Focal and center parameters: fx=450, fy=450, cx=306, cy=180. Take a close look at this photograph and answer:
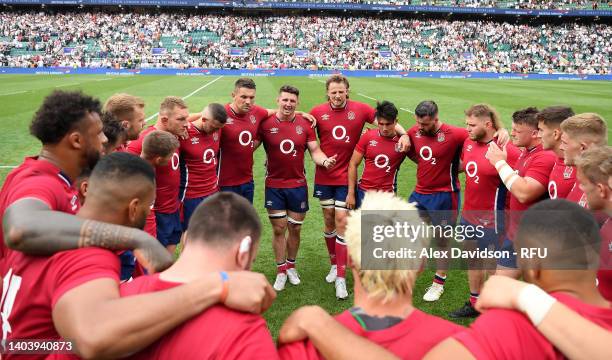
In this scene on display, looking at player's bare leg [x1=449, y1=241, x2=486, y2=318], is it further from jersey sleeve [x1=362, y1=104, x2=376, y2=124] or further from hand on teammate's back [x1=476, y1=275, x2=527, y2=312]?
hand on teammate's back [x1=476, y1=275, x2=527, y2=312]

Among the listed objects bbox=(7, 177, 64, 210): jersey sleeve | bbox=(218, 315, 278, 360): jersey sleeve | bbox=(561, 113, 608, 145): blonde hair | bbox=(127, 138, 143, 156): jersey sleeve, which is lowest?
bbox=(127, 138, 143, 156): jersey sleeve

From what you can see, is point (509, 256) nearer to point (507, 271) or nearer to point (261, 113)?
point (507, 271)

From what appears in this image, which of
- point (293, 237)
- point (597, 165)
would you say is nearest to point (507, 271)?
point (597, 165)

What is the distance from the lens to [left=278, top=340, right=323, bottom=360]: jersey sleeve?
1851 mm

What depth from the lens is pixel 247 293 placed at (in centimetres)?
183

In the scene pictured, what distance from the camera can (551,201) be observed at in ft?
6.93

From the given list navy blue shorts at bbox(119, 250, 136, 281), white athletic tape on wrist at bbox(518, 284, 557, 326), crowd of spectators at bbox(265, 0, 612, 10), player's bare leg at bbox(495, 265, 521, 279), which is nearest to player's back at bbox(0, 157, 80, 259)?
navy blue shorts at bbox(119, 250, 136, 281)

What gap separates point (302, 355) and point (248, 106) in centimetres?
450

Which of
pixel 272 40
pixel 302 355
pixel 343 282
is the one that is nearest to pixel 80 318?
pixel 302 355

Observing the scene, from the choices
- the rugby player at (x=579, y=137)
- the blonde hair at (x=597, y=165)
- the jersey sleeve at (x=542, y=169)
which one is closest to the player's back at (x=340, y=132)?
the jersey sleeve at (x=542, y=169)

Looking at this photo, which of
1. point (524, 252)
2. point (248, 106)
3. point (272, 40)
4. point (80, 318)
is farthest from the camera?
point (272, 40)

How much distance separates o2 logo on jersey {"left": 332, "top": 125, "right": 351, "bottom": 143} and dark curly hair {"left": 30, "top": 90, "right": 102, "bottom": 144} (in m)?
3.69

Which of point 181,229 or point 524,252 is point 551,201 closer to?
point 524,252

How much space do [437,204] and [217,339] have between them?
470 cm
